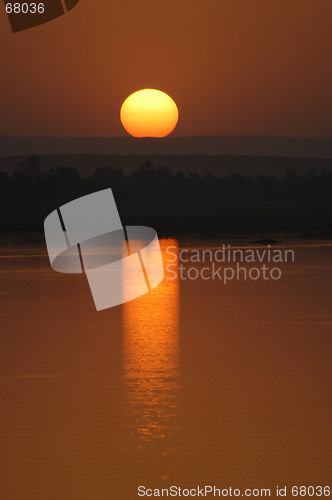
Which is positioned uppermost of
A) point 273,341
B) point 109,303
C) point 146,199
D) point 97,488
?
point 146,199

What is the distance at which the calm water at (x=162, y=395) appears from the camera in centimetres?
778

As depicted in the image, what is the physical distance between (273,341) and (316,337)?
77 cm

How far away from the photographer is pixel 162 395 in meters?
10.4

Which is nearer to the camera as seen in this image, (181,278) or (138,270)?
(181,278)

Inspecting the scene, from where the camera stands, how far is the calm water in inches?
306

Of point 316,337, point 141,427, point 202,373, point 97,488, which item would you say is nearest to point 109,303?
point 316,337

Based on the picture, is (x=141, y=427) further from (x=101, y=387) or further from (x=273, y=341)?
(x=273, y=341)

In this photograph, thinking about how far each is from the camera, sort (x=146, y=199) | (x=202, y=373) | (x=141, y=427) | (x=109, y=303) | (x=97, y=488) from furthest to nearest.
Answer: (x=146, y=199)
(x=109, y=303)
(x=202, y=373)
(x=141, y=427)
(x=97, y=488)

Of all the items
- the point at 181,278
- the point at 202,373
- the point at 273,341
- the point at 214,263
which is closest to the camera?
the point at 202,373

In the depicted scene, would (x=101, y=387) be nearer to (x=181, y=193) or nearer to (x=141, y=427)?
(x=141, y=427)

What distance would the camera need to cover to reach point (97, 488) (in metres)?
7.41

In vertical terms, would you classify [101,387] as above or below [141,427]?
above

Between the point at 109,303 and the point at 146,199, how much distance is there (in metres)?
159

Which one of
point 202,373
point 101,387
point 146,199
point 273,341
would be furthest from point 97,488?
point 146,199
